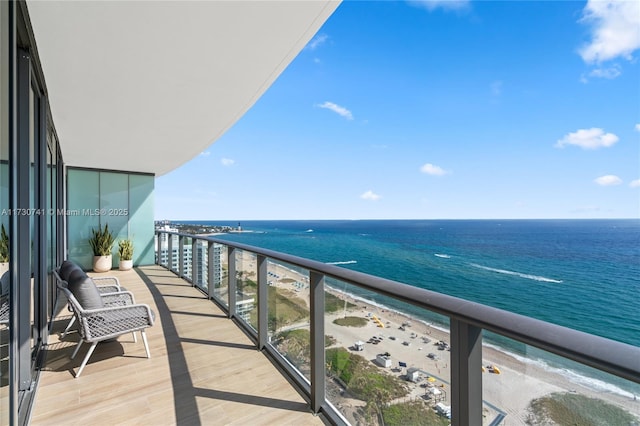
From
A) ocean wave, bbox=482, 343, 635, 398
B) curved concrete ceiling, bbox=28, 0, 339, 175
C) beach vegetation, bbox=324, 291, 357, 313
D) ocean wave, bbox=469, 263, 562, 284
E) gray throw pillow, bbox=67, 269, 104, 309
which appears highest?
curved concrete ceiling, bbox=28, 0, 339, 175

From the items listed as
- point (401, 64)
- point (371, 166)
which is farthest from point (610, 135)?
point (401, 64)

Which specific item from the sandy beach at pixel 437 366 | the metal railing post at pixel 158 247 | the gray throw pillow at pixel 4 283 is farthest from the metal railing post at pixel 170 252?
the sandy beach at pixel 437 366

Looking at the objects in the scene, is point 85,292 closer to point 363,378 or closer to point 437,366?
point 363,378

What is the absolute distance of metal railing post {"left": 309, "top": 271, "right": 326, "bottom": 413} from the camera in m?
2.05

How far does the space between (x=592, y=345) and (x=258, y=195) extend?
134 feet

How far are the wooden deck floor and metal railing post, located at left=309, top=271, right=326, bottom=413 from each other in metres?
0.13

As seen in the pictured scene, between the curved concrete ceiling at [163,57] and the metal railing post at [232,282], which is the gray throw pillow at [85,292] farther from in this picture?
the curved concrete ceiling at [163,57]

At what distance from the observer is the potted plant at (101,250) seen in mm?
7145

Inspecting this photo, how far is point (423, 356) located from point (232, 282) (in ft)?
9.70

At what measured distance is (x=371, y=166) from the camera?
42.9 meters

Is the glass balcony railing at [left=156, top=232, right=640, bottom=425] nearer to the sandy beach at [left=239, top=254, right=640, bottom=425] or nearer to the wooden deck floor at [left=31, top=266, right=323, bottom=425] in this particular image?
the sandy beach at [left=239, top=254, right=640, bottom=425]

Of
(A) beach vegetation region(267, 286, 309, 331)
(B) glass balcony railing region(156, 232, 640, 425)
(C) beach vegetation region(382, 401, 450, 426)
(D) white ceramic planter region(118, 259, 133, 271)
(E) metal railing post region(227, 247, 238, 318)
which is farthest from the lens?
(D) white ceramic planter region(118, 259, 133, 271)

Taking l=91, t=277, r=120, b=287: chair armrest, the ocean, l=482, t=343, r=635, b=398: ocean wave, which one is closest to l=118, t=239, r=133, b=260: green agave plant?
l=91, t=277, r=120, b=287: chair armrest

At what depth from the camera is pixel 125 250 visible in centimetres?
750
